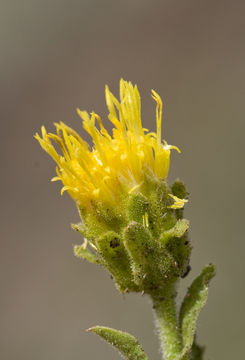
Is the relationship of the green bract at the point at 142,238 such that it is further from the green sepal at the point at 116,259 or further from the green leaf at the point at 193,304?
the green leaf at the point at 193,304

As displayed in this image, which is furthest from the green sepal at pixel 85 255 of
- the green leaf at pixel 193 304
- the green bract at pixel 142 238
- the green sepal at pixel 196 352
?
the green sepal at pixel 196 352

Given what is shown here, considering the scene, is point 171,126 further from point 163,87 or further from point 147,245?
point 147,245

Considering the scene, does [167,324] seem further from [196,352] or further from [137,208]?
[137,208]

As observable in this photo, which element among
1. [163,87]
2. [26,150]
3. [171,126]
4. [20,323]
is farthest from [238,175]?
[26,150]

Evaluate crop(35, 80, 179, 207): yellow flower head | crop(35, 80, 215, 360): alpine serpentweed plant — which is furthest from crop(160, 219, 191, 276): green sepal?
crop(35, 80, 179, 207): yellow flower head

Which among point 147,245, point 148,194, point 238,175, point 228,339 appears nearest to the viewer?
point 147,245

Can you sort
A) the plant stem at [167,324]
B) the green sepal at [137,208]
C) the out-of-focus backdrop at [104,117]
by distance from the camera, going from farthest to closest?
the out-of-focus backdrop at [104,117] → the plant stem at [167,324] → the green sepal at [137,208]
